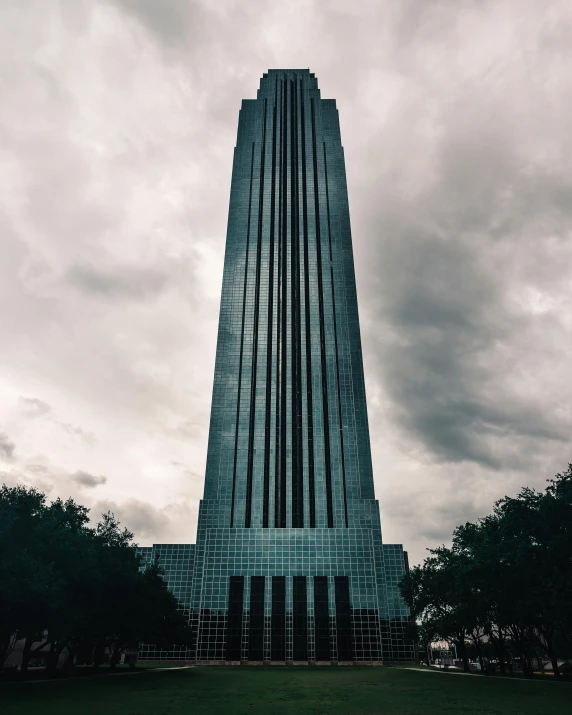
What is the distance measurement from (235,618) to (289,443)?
4794 centimetres

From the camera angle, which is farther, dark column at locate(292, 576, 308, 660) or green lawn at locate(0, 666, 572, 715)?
dark column at locate(292, 576, 308, 660)

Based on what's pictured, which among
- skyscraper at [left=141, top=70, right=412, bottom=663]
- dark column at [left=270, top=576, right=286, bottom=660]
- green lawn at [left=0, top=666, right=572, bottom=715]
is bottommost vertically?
green lawn at [left=0, top=666, right=572, bottom=715]

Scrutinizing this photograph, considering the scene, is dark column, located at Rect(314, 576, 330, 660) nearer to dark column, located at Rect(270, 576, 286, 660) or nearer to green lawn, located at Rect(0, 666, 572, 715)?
dark column, located at Rect(270, 576, 286, 660)

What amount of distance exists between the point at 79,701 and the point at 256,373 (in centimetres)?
12006

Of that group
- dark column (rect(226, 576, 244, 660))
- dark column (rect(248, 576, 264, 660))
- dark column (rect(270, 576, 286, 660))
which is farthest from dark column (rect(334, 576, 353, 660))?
dark column (rect(226, 576, 244, 660))

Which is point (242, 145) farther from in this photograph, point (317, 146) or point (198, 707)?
point (198, 707)

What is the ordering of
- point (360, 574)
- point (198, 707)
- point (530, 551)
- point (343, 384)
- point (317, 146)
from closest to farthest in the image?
point (198, 707), point (530, 551), point (360, 574), point (343, 384), point (317, 146)

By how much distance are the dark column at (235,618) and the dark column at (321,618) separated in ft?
54.7

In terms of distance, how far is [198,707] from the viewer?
31.0 m

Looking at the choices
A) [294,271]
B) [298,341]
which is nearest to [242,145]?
[294,271]

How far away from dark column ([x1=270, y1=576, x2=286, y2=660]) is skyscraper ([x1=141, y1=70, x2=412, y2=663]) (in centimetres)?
23

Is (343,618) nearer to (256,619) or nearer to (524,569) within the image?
(256,619)

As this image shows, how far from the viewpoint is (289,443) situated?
14225 centimetres

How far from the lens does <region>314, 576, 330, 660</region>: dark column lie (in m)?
106
